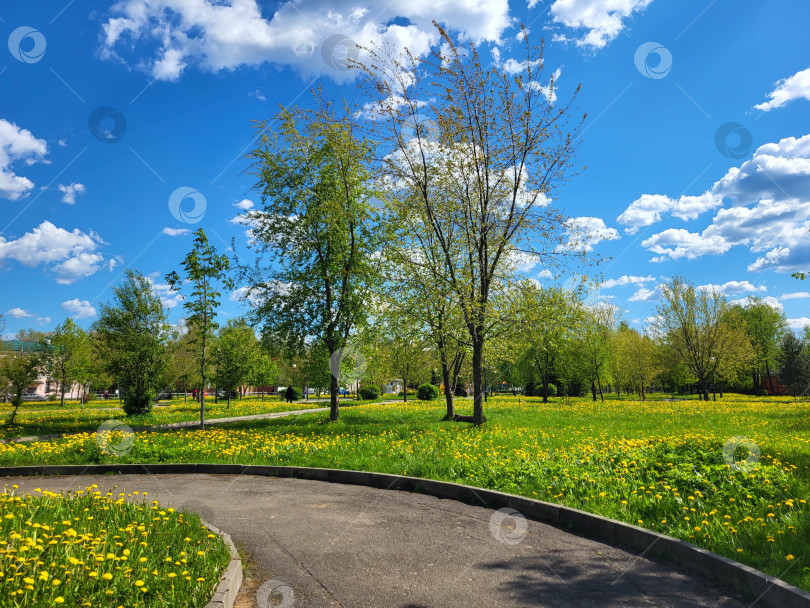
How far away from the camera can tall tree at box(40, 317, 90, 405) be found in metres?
35.8

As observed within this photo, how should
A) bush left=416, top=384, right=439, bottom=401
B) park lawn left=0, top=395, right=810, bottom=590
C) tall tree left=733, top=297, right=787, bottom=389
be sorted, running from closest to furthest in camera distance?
park lawn left=0, top=395, right=810, bottom=590, bush left=416, top=384, right=439, bottom=401, tall tree left=733, top=297, right=787, bottom=389

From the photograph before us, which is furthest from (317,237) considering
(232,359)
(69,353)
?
(69,353)

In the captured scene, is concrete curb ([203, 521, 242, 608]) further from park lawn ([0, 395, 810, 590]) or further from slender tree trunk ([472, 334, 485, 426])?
slender tree trunk ([472, 334, 485, 426])

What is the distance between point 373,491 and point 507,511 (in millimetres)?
2495

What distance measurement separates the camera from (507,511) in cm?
669

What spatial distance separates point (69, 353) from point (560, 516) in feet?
149

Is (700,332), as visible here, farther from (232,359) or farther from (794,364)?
(232,359)

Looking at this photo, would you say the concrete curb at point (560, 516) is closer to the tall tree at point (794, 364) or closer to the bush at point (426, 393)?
the bush at point (426, 393)

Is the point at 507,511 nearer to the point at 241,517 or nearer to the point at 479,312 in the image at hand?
the point at 241,517

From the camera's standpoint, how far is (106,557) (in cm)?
404

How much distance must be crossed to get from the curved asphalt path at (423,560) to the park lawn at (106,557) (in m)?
0.48

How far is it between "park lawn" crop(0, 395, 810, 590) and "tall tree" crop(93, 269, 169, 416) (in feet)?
38.8

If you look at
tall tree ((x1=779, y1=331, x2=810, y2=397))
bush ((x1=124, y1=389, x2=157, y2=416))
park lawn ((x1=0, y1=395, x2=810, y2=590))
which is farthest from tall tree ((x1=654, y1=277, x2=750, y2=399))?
bush ((x1=124, y1=389, x2=157, y2=416))

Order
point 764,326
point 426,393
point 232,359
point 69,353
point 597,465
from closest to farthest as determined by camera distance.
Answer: point 597,465
point 232,359
point 69,353
point 426,393
point 764,326
